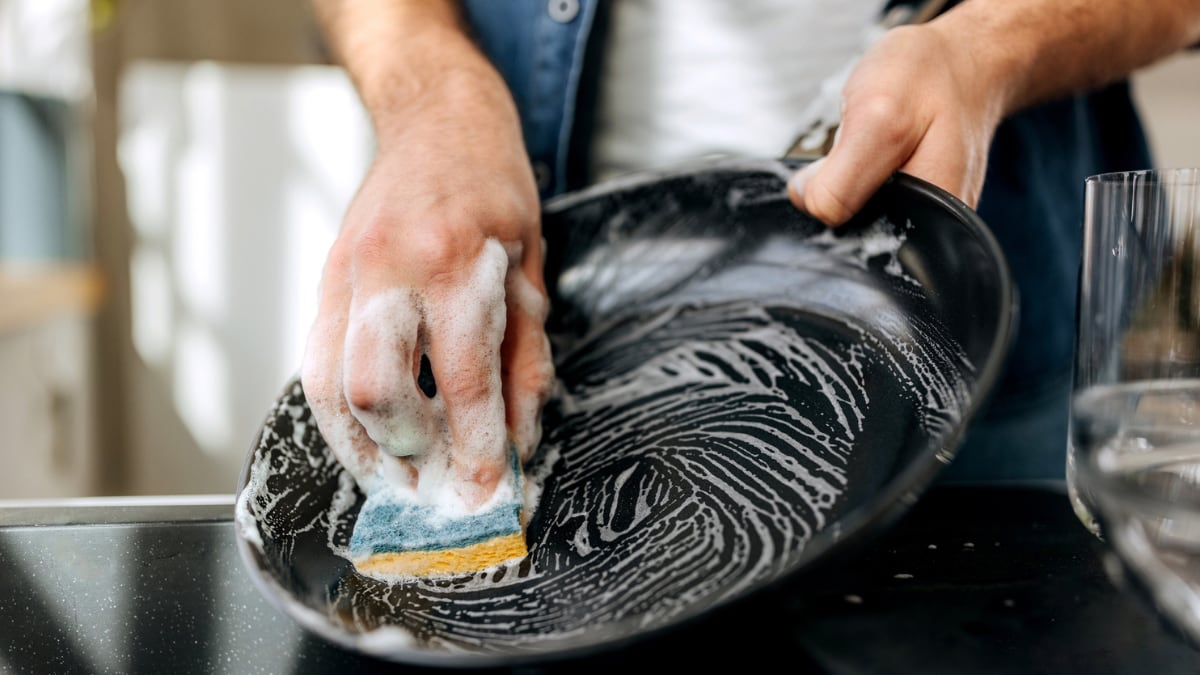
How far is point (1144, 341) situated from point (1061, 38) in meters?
0.27

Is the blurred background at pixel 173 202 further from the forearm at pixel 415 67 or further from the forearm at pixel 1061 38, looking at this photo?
the forearm at pixel 1061 38

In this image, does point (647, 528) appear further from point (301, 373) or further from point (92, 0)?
point (92, 0)

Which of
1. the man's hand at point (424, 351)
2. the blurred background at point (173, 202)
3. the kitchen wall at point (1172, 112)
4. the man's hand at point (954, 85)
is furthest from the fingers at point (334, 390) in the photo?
the kitchen wall at point (1172, 112)

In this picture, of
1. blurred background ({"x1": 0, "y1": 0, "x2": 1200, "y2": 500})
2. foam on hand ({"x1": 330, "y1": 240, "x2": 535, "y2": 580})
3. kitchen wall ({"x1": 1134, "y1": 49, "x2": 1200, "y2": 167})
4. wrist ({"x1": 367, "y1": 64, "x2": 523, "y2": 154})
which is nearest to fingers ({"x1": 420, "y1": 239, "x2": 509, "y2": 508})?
foam on hand ({"x1": 330, "y1": 240, "x2": 535, "y2": 580})

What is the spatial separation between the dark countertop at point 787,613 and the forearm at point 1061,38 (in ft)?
0.78

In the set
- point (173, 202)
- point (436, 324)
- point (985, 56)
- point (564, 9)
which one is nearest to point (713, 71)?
point (564, 9)

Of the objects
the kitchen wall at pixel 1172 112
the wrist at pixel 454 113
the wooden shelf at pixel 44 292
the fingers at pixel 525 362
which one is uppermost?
the wrist at pixel 454 113

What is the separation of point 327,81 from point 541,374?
1.51 metres

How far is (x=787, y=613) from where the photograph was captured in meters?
0.34

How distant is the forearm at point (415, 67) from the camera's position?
554 mm

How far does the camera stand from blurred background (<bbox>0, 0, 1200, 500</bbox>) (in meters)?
1.68

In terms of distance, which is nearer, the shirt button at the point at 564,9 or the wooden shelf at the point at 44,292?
the shirt button at the point at 564,9

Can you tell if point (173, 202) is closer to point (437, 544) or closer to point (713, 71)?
point (713, 71)

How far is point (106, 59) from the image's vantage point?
1.89 metres
